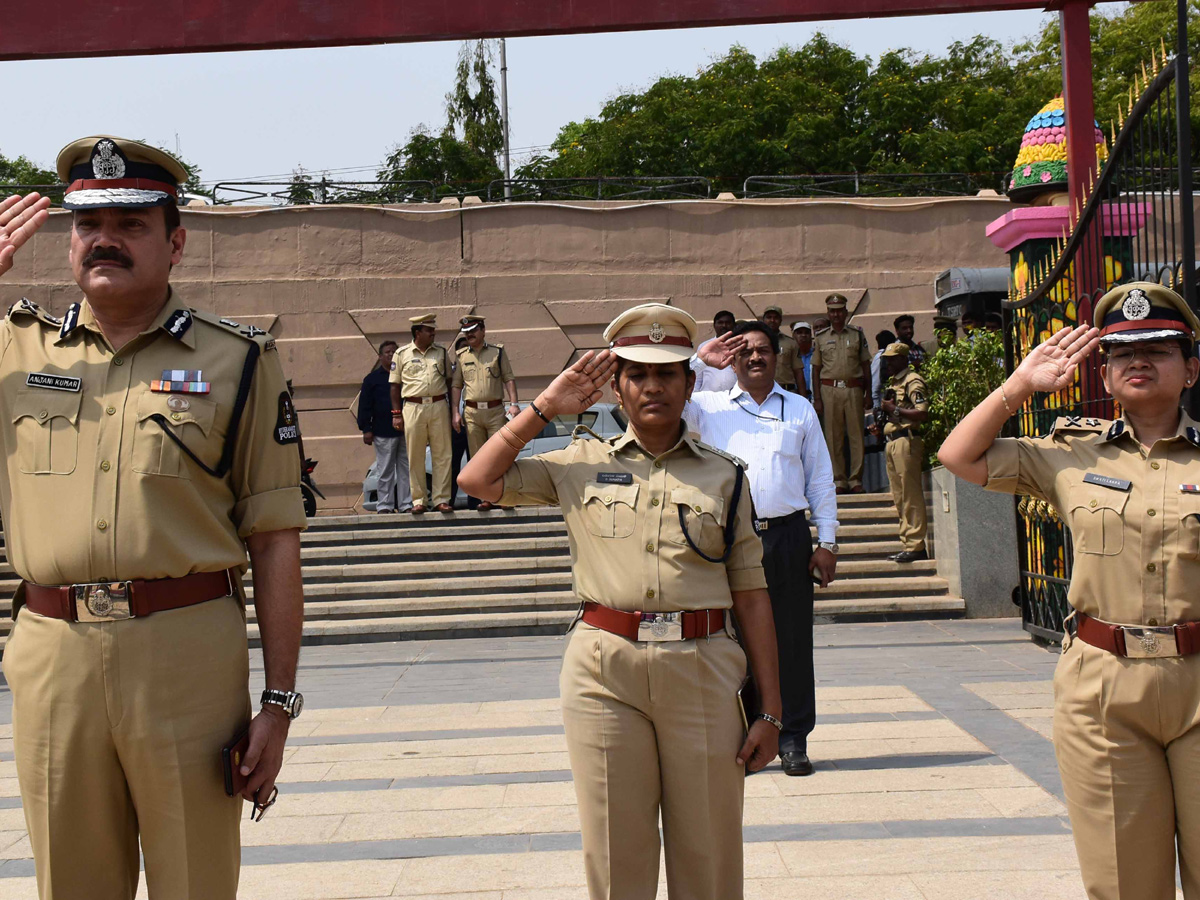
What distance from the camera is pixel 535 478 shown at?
379 cm

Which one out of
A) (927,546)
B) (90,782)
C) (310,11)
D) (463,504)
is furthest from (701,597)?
(463,504)

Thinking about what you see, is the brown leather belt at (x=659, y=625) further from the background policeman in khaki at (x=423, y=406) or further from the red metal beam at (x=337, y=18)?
the background policeman in khaki at (x=423, y=406)

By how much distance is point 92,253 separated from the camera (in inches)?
115

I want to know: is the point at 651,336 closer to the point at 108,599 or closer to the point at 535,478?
the point at 535,478

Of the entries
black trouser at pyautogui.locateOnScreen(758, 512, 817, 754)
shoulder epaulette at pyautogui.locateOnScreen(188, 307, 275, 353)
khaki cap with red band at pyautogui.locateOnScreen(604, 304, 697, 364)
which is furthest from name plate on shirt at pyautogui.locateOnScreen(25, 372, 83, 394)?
black trouser at pyautogui.locateOnScreen(758, 512, 817, 754)

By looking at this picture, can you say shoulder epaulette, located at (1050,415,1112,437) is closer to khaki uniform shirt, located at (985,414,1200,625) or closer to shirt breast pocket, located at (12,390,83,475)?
khaki uniform shirt, located at (985,414,1200,625)

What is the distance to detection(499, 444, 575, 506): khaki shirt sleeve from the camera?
376cm

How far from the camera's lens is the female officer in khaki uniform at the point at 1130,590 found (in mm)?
3363

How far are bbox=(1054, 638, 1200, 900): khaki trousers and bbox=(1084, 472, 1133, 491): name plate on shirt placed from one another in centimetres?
45

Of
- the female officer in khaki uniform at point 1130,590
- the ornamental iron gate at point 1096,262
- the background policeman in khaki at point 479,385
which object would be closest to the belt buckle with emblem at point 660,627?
the female officer in khaki uniform at point 1130,590

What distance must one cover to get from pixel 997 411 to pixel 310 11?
7883mm

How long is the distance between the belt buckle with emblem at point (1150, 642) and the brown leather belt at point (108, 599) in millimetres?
2356

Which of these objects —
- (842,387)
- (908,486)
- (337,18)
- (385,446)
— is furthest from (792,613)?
(385,446)

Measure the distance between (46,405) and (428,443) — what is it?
12.1 meters
